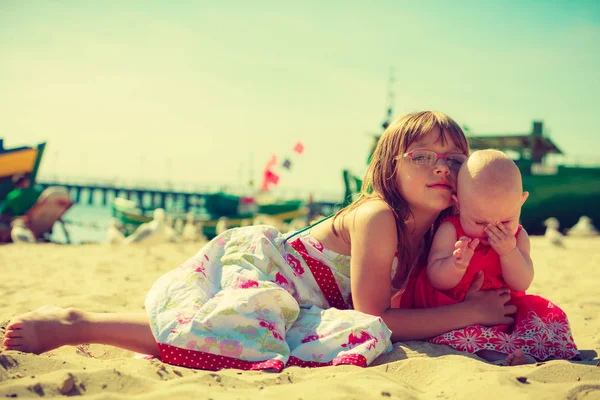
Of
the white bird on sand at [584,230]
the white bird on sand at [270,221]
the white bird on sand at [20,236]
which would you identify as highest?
the white bird on sand at [584,230]

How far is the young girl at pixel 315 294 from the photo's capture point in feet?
6.37

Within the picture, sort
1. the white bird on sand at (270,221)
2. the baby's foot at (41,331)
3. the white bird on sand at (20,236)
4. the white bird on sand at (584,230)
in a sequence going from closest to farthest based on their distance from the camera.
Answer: the baby's foot at (41,331), the white bird on sand at (20,236), the white bird on sand at (584,230), the white bird on sand at (270,221)

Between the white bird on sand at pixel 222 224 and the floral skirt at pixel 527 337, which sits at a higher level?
the floral skirt at pixel 527 337

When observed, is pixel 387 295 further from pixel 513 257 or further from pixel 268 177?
pixel 268 177

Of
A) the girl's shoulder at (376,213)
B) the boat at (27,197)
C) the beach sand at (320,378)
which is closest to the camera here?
the beach sand at (320,378)

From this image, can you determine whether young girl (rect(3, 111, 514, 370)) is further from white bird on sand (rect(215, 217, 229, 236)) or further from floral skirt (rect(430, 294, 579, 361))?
white bird on sand (rect(215, 217, 229, 236))

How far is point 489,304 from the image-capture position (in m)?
2.17

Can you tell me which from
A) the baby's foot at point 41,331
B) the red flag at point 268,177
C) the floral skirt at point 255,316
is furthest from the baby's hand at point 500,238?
the red flag at point 268,177

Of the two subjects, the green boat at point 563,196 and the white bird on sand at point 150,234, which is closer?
the white bird on sand at point 150,234

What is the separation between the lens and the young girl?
1942 millimetres

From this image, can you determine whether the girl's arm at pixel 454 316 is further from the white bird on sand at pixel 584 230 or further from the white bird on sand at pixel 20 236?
the white bird on sand at pixel 584 230

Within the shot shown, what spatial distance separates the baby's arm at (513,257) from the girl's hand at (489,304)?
0.08 meters

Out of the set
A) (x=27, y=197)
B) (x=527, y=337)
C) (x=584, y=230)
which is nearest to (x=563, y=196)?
(x=584, y=230)

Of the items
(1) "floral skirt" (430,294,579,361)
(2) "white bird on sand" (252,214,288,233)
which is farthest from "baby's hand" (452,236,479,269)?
(2) "white bird on sand" (252,214,288,233)
